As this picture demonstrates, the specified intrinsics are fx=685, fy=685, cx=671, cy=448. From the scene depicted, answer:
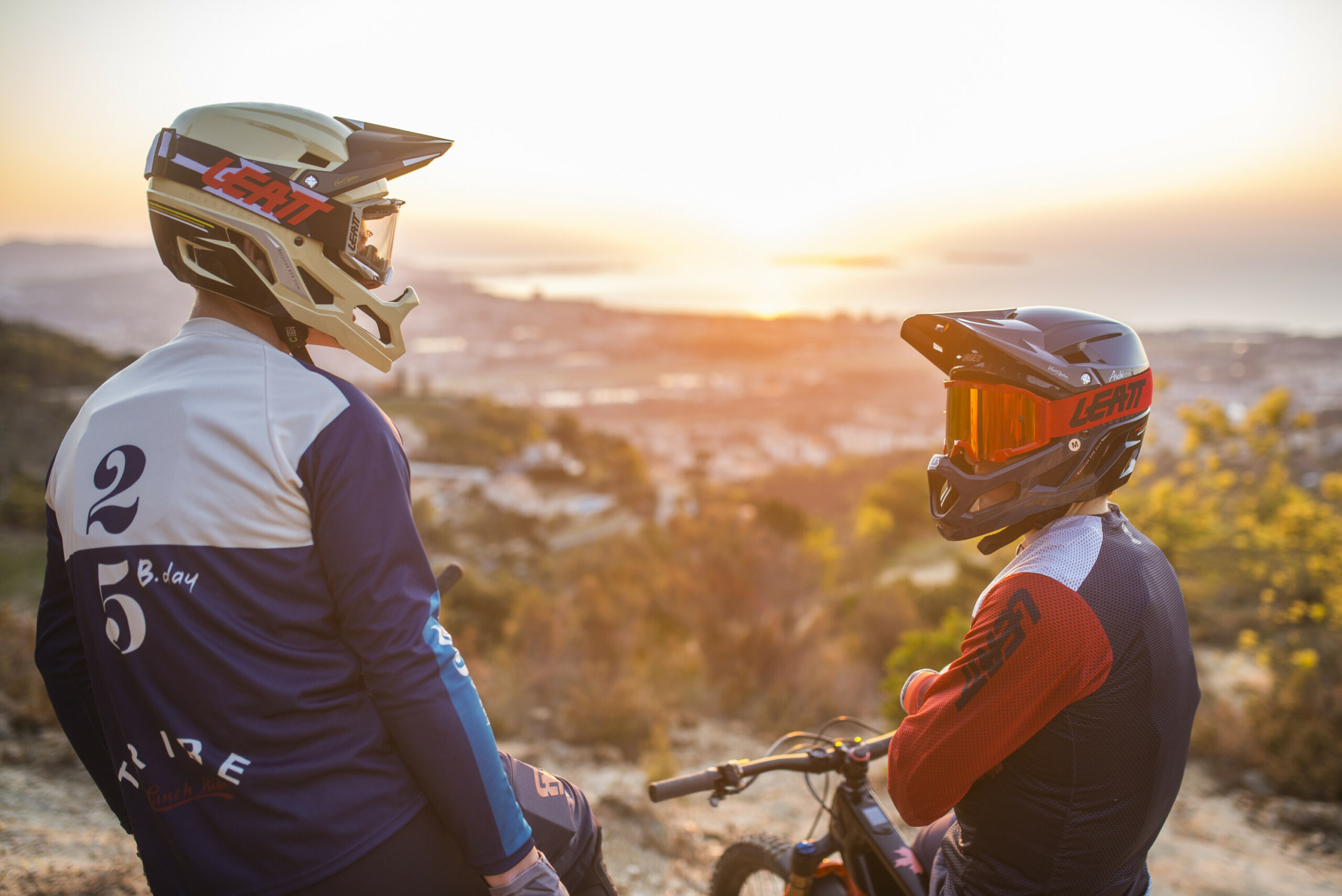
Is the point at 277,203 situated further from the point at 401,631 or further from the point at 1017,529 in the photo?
the point at 1017,529

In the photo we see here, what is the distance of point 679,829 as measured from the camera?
15.5ft

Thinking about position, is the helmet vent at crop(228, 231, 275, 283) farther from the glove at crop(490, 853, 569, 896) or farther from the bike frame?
the bike frame

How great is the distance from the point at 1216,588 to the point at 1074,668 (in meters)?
10.7

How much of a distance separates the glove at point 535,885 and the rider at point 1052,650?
3.01ft

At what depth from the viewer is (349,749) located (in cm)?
153

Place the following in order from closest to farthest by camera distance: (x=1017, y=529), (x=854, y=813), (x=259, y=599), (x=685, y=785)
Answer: (x=259, y=599) → (x=1017, y=529) → (x=685, y=785) → (x=854, y=813)

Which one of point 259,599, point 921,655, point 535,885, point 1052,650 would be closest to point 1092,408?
point 1052,650

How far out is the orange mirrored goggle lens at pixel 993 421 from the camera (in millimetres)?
1979

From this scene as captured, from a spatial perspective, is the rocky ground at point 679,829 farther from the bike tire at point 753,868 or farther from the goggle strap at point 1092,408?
the goggle strap at point 1092,408

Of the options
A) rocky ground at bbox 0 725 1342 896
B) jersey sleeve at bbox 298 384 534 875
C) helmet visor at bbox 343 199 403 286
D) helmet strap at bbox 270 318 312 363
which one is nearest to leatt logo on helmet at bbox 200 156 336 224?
helmet visor at bbox 343 199 403 286

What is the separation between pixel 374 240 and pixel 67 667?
4.61 ft

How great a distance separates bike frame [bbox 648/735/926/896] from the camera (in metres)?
2.35

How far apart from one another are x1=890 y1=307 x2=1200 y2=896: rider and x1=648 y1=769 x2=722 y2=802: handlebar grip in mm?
651

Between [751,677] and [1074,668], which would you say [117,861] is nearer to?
[1074,668]
